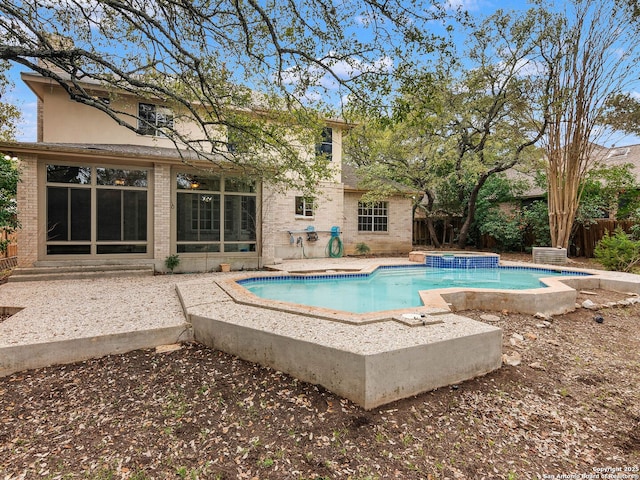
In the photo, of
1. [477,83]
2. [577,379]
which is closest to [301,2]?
[577,379]

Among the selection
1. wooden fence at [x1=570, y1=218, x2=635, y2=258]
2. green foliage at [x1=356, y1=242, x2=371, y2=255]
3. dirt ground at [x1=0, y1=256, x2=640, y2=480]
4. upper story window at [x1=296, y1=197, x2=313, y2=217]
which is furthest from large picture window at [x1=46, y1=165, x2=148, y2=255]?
wooden fence at [x1=570, y1=218, x2=635, y2=258]

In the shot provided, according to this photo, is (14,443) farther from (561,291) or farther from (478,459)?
(561,291)

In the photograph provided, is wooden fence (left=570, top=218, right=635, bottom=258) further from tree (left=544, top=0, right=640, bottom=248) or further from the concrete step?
the concrete step

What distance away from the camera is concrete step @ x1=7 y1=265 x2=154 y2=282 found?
294 inches

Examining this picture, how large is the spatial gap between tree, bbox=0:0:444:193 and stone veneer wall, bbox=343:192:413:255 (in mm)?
7632

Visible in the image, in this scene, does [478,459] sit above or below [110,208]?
below

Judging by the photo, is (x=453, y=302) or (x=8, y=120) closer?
(x=453, y=302)

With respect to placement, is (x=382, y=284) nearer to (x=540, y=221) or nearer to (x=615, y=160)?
(x=540, y=221)

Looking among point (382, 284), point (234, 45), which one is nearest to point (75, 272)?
point (234, 45)

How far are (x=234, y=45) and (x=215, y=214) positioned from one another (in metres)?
4.93

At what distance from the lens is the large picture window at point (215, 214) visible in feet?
30.5

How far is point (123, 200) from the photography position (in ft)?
28.5

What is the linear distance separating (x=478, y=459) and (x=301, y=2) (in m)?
5.72

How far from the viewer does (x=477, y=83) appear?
11695mm
